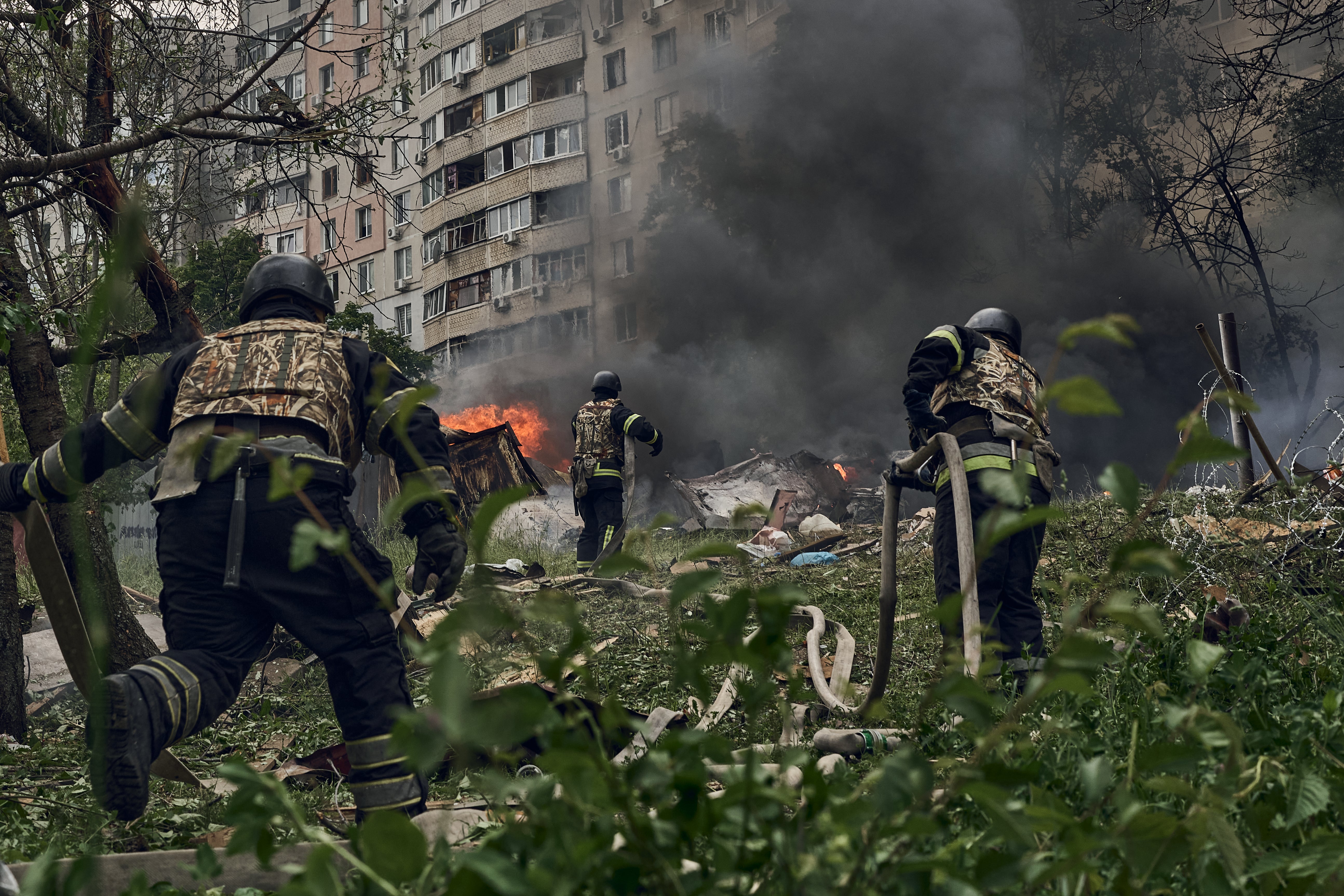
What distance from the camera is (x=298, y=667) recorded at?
6152 millimetres

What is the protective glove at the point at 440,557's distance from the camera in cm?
327

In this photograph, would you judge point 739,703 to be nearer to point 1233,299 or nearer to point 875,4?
point 1233,299

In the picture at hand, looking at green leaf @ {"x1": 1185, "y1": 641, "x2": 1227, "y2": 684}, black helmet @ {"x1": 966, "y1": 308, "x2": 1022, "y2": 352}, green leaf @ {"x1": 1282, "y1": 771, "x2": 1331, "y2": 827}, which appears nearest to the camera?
green leaf @ {"x1": 1185, "y1": 641, "x2": 1227, "y2": 684}

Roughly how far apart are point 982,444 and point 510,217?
101ft

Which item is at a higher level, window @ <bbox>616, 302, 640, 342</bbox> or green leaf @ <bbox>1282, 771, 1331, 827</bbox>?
window @ <bbox>616, 302, 640, 342</bbox>

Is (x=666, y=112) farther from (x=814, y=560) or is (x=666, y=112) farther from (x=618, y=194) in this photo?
(x=814, y=560)

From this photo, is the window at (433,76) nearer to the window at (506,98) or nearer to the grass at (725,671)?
the window at (506,98)

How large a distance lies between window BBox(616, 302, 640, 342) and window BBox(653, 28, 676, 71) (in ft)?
25.5

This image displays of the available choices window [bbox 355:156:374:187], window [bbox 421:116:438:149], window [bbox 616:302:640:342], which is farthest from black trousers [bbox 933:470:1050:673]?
window [bbox 421:116:438:149]

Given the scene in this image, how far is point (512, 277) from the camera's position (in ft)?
109

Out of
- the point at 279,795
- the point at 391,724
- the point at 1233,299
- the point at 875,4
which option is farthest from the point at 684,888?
the point at 875,4

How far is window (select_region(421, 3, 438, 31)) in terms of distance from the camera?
3672 centimetres

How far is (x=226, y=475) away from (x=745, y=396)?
21.5 metres

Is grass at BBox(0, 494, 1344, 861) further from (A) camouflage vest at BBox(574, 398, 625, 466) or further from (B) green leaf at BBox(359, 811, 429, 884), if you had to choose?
(A) camouflage vest at BBox(574, 398, 625, 466)
